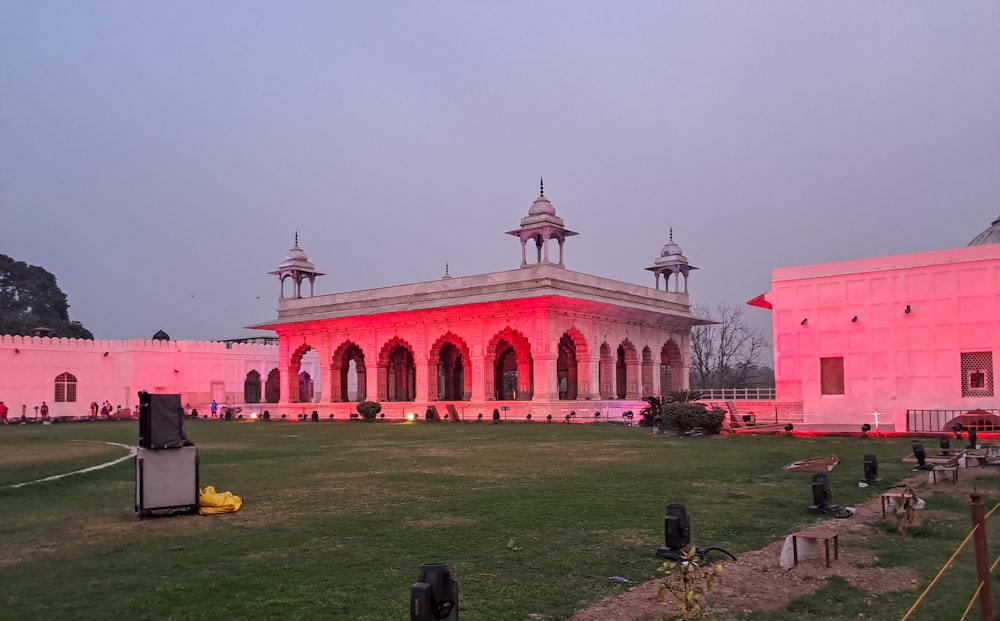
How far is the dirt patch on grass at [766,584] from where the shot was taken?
5277mm

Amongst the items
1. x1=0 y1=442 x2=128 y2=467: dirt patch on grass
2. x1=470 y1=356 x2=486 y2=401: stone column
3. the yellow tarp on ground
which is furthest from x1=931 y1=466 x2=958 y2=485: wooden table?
x1=470 y1=356 x2=486 y2=401: stone column

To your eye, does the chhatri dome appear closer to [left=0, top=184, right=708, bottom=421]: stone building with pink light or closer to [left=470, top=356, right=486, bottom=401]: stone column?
[left=0, top=184, right=708, bottom=421]: stone building with pink light

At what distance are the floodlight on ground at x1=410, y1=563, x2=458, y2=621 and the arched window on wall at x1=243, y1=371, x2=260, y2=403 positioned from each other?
166 ft

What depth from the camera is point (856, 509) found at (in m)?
8.98

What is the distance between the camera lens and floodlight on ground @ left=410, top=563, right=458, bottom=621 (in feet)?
12.9

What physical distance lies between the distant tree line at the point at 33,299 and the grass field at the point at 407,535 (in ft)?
179

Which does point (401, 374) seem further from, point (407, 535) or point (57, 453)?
point (407, 535)

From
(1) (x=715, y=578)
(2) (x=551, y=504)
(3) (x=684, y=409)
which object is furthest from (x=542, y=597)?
(3) (x=684, y=409)

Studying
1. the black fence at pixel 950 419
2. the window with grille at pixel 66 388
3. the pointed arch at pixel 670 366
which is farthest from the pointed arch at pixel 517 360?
the window with grille at pixel 66 388

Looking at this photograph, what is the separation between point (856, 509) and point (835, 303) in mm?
18120

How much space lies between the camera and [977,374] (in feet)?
76.1

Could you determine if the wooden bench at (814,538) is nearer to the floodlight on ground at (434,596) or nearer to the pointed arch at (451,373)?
the floodlight on ground at (434,596)

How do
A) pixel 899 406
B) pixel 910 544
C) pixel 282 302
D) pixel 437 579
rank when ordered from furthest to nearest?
pixel 282 302 < pixel 899 406 < pixel 910 544 < pixel 437 579

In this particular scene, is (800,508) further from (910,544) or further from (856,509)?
(910,544)
